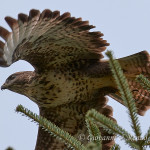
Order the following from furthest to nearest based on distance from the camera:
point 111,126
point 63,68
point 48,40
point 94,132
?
1. point 63,68
2. point 48,40
3. point 94,132
4. point 111,126

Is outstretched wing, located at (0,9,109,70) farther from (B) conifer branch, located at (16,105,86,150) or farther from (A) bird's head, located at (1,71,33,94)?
(B) conifer branch, located at (16,105,86,150)

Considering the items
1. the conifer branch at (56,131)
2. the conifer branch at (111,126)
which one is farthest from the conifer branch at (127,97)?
the conifer branch at (56,131)

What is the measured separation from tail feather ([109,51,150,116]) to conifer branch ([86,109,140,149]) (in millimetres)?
2699

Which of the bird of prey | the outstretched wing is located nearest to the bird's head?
the bird of prey

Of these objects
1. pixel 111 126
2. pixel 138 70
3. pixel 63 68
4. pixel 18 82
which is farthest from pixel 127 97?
pixel 18 82

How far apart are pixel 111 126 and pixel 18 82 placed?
346 cm

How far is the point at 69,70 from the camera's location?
5.43 m

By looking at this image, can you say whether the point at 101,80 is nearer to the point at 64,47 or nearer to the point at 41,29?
the point at 64,47

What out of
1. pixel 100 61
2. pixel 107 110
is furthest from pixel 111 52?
pixel 107 110

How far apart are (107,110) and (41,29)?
1795 mm

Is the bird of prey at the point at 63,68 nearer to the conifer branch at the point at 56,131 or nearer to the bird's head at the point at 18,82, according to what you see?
the bird's head at the point at 18,82

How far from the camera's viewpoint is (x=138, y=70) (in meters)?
5.09

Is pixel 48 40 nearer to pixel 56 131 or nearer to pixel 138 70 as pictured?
pixel 138 70

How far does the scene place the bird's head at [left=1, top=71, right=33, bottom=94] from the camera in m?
5.46
